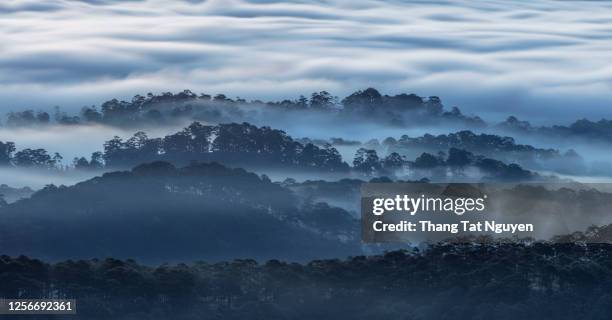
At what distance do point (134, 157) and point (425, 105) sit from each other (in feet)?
124

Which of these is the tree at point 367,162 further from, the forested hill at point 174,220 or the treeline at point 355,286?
the treeline at point 355,286

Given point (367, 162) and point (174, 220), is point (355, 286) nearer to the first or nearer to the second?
point (174, 220)

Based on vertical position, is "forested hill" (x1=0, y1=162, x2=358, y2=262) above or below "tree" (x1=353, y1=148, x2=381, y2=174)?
below

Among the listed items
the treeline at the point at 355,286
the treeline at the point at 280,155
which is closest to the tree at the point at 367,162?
the treeline at the point at 280,155

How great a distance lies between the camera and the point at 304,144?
403 feet

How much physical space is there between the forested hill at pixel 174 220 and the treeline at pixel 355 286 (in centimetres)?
1669

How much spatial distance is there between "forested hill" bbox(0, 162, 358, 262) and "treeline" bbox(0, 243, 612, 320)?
1669cm

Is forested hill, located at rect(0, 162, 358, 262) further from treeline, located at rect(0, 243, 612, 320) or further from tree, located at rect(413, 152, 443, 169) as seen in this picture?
treeline, located at rect(0, 243, 612, 320)

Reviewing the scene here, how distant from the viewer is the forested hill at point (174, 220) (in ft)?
270

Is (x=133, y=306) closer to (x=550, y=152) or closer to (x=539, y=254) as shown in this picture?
(x=539, y=254)

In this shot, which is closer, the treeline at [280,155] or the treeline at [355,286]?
the treeline at [355,286]

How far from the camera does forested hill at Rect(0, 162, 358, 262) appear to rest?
270 feet

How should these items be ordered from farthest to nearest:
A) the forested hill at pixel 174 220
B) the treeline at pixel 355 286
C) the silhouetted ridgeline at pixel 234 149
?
the silhouetted ridgeline at pixel 234 149, the forested hill at pixel 174 220, the treeline at pixel 355 286

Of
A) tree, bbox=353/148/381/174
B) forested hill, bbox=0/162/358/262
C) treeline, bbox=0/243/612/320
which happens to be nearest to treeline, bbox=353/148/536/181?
tree, bbox=353/148/381/174
